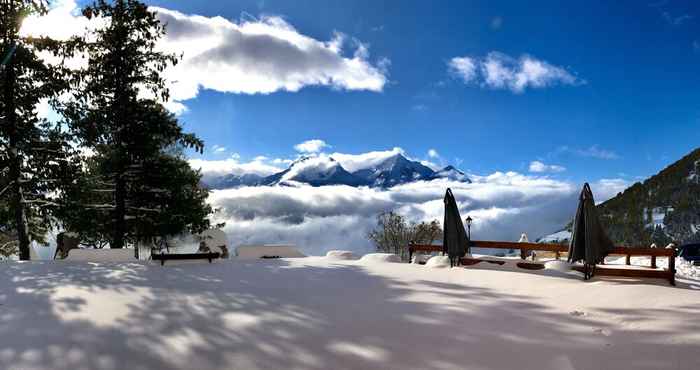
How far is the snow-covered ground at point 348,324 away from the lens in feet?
17.8

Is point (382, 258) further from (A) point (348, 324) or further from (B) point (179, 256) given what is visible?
(A) point (348, 324)

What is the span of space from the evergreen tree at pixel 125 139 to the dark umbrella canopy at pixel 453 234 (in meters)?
14.0

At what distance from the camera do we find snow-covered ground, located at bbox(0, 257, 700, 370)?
5434mm

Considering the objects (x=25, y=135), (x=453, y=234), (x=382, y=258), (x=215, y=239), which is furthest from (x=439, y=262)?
(x=25, y=135)

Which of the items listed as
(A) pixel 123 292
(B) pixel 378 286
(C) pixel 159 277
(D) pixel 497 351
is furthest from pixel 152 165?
(D) pixel 497 351

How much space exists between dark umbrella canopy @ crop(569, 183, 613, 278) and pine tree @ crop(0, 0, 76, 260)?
814 inches

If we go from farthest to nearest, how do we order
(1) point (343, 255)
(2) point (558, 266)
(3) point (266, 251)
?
(3) point (266, 251)
(1) point (343, 255)
(2) point (558, 266)

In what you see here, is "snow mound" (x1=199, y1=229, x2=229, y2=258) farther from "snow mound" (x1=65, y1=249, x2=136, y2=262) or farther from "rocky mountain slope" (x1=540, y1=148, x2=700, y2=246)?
"rocky mountain slope" (x1=540, y1=148, x2=700, y2=246)

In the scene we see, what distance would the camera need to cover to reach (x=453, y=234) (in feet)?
45.5

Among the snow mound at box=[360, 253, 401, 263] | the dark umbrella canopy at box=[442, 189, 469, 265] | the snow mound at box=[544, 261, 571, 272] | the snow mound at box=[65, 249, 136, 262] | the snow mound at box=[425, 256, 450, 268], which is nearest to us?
the snow mound at box=[544, 261, 571, 272]

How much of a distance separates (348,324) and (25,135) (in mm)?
20015

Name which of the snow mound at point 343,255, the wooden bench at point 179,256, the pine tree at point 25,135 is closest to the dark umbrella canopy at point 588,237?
the snow mound at point 343,255

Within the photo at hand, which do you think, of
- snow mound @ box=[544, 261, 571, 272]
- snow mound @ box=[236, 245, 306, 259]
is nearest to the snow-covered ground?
snow mound @ box=[544, 261, 571, 272]

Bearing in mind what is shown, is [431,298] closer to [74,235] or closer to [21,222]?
[21,222]
